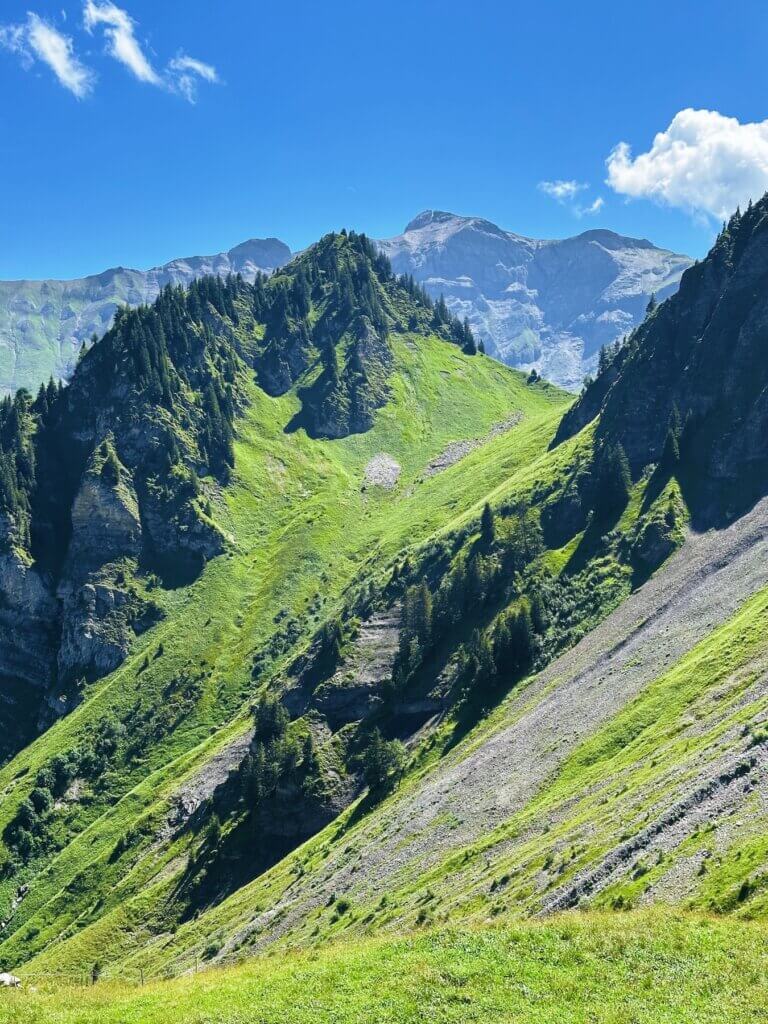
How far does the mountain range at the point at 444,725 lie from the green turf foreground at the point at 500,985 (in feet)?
0.62

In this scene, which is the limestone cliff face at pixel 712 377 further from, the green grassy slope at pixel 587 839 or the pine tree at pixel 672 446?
the green grassy slope at pixel 587 839

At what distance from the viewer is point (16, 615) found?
188 m

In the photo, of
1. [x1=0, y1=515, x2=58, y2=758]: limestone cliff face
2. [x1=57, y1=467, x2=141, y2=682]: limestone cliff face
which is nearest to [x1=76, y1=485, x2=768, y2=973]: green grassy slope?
[x1=57, y1=467, x2=141, y2=682]: limestone cliff face

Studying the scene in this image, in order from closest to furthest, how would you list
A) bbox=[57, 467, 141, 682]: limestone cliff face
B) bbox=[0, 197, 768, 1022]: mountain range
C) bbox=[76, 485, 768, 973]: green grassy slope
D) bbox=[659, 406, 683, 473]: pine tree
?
bbox=[0, 197, 768, 1022]: mountain range, bbox=[76, 485, 768, 973]: green grassy slope, bbox=[659, 406, 683, 473]: pine tree, bbox=[57, 467, 141, 682]: limestone cliff face

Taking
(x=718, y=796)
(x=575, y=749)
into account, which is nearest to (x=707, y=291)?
(x=575, y=749)

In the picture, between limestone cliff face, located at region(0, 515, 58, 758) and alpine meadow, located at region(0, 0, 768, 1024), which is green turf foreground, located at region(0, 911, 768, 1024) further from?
limestone cliff face, located at region(0, 515, 58, 758)

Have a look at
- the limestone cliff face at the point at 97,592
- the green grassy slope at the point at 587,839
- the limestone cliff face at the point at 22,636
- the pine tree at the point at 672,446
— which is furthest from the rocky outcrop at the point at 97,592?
the pine tree at the point at 672,446

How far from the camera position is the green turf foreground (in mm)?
28141

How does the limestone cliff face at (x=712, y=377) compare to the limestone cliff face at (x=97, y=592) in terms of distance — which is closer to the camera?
the limestone cliff face at (x=712, y=377)

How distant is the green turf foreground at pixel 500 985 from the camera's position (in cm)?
2814

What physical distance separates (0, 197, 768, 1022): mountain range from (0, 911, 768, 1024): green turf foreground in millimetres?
189

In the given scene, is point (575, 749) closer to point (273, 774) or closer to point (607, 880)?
point (607, 880)

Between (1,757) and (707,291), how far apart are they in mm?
167596

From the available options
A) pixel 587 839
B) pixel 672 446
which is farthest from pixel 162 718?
pixel 587 839
